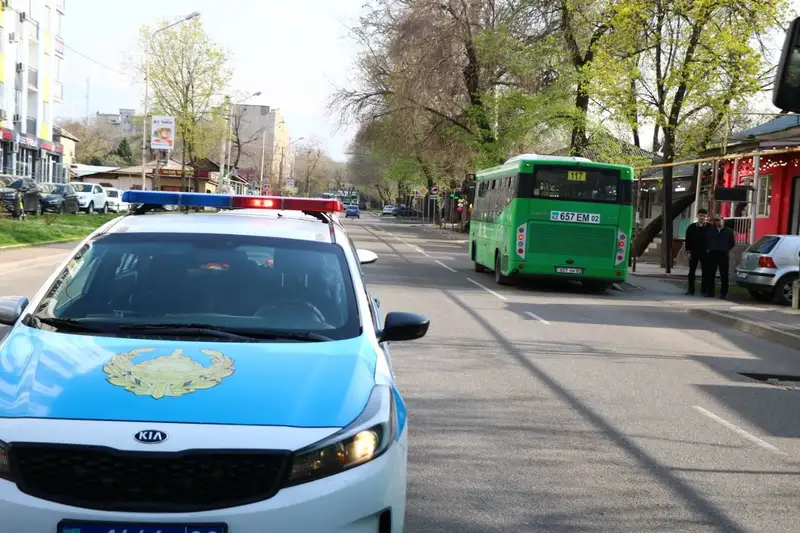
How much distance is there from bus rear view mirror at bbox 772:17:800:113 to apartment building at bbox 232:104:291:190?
391ft

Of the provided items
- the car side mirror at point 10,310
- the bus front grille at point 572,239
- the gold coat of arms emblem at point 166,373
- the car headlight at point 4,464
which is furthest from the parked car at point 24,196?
the car headlight at point 4,464

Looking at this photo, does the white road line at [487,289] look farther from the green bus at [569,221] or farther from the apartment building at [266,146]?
the apartment building at [266,146]

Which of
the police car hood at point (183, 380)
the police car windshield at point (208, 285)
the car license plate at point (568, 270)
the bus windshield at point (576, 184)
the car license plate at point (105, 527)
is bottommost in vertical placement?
the car license plate at point (568, 270)

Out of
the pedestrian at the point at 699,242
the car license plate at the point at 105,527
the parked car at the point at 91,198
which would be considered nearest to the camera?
the car license plate at the point at 105,527

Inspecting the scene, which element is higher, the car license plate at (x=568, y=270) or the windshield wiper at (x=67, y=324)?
the windshield wiper at (x=67, y=324)

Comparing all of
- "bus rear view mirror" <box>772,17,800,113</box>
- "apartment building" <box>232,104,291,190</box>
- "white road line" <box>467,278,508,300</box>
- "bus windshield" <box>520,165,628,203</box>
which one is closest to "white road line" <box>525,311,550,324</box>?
"white road line" <box>467,278,508,300</box>

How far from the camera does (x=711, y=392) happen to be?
952 centimetres

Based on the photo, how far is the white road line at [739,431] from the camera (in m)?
7.24

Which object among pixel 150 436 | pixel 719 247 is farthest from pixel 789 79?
pixel 719 247

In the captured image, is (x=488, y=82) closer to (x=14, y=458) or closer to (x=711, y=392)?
(x=711, y=392)

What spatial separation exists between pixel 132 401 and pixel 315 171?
536 feet

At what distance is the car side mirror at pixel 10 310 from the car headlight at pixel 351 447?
2015mm

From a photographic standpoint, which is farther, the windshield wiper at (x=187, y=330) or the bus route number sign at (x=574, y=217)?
the bus route number sign at (x=574, y=217)

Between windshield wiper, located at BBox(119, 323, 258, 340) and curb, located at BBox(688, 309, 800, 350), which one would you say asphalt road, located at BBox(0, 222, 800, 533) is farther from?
windshield wiper, located at BBox(119, 323, 258, 340)
